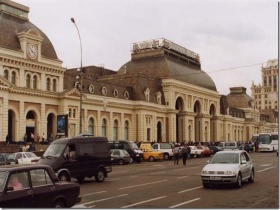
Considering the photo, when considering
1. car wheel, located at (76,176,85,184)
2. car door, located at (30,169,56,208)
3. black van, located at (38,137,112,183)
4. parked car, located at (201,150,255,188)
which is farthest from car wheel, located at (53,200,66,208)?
car wheel, located at (76,176,85,184)

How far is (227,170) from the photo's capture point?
19.2 meters

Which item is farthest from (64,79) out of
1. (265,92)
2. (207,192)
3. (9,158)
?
(265,92)

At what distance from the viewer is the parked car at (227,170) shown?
1908 centimetres

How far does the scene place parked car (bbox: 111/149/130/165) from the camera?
40188mm

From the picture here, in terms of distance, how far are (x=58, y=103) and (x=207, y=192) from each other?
126 ft

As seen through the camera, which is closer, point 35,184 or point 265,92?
point 35,184

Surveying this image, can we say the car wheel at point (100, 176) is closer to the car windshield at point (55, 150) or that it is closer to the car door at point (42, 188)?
the car windshield at point (55, 150)

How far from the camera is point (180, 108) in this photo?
81938 mm

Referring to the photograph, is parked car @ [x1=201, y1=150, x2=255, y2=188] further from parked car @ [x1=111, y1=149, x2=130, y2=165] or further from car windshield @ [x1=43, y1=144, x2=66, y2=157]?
parked car @ [x1=111, y1=149, x2=130, y2=165]

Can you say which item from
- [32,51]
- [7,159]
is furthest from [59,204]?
[32,51]

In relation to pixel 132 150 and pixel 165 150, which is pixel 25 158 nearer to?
pixel 132 150

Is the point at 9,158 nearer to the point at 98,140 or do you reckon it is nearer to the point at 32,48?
the point at 98,140

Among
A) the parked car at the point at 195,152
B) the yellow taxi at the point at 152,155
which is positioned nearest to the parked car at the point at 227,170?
the yellow taxi at the point at 152,155

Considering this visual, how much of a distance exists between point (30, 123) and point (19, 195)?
40.4 m
